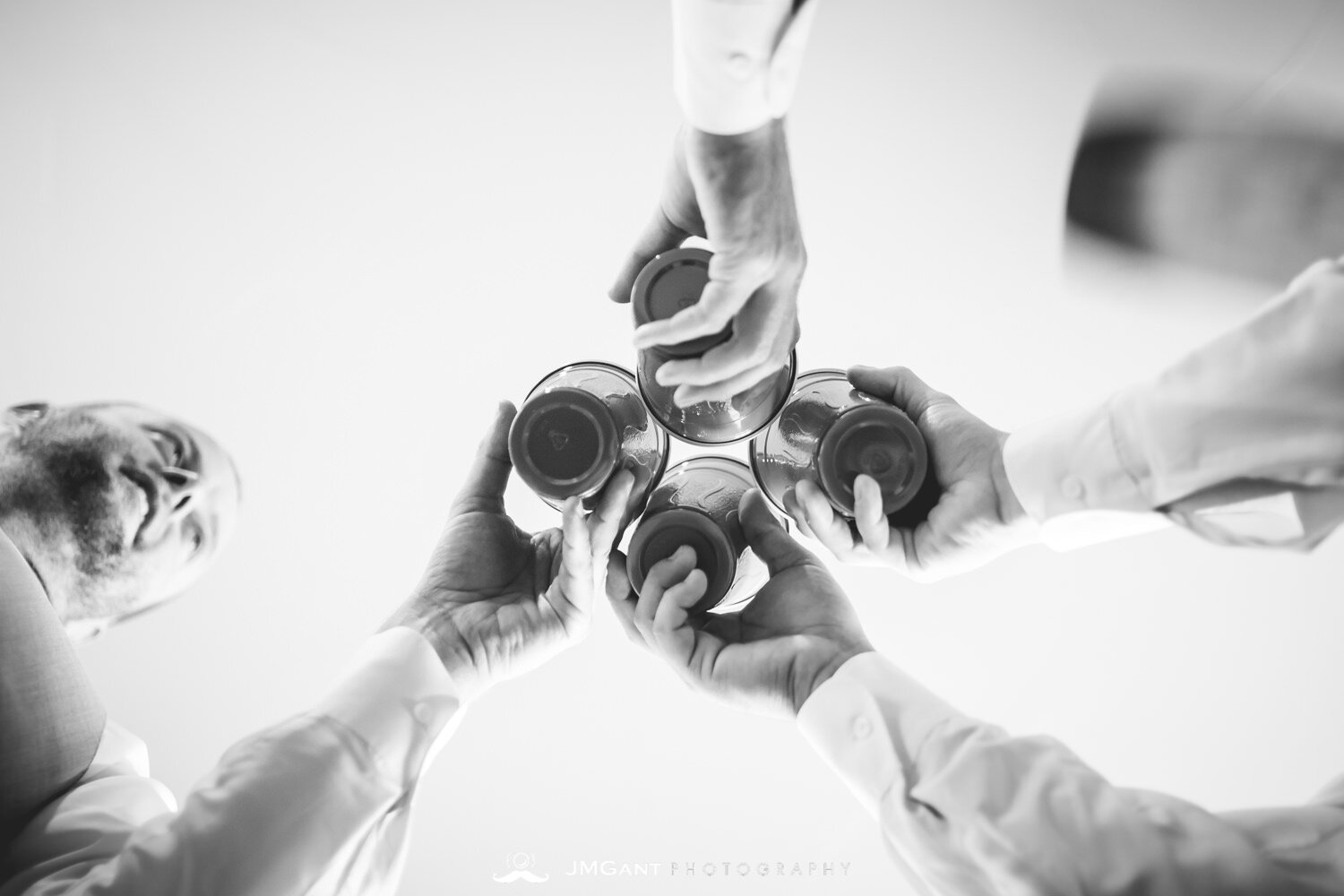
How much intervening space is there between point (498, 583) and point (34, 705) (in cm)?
49

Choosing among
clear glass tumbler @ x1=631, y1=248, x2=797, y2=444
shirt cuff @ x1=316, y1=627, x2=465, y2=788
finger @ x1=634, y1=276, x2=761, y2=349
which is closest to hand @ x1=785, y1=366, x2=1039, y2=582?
clear glass tumbler @ x1=631, y1=248, x2=797, y2=444

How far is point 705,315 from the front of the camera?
0.70m

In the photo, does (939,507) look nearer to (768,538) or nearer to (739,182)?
(768,538)

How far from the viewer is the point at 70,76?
3.99 ft

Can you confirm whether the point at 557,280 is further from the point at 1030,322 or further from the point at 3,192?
the point at 3,192

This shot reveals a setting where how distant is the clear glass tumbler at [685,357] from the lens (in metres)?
0.75

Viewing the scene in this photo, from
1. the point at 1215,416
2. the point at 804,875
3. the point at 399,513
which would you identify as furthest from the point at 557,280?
the point at 804,875

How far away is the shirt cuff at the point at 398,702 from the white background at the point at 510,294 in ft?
1.61

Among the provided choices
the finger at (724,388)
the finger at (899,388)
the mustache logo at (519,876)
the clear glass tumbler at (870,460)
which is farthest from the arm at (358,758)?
the mustache logo at (519,876)

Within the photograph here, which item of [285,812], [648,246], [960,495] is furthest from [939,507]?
[285,812]

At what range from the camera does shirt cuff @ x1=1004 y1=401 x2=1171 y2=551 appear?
2.26 feet

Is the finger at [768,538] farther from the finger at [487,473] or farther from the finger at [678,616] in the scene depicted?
the finger at [487,473]

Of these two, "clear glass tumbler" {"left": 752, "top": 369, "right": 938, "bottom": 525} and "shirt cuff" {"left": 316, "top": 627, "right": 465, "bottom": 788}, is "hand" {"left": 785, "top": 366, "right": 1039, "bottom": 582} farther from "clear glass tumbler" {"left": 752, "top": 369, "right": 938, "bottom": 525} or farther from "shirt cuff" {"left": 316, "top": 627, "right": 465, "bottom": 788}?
"shirt cuff" {"left": 316, "top": 627, "right": 465, "bottom": 788}

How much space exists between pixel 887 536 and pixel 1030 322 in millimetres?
683
